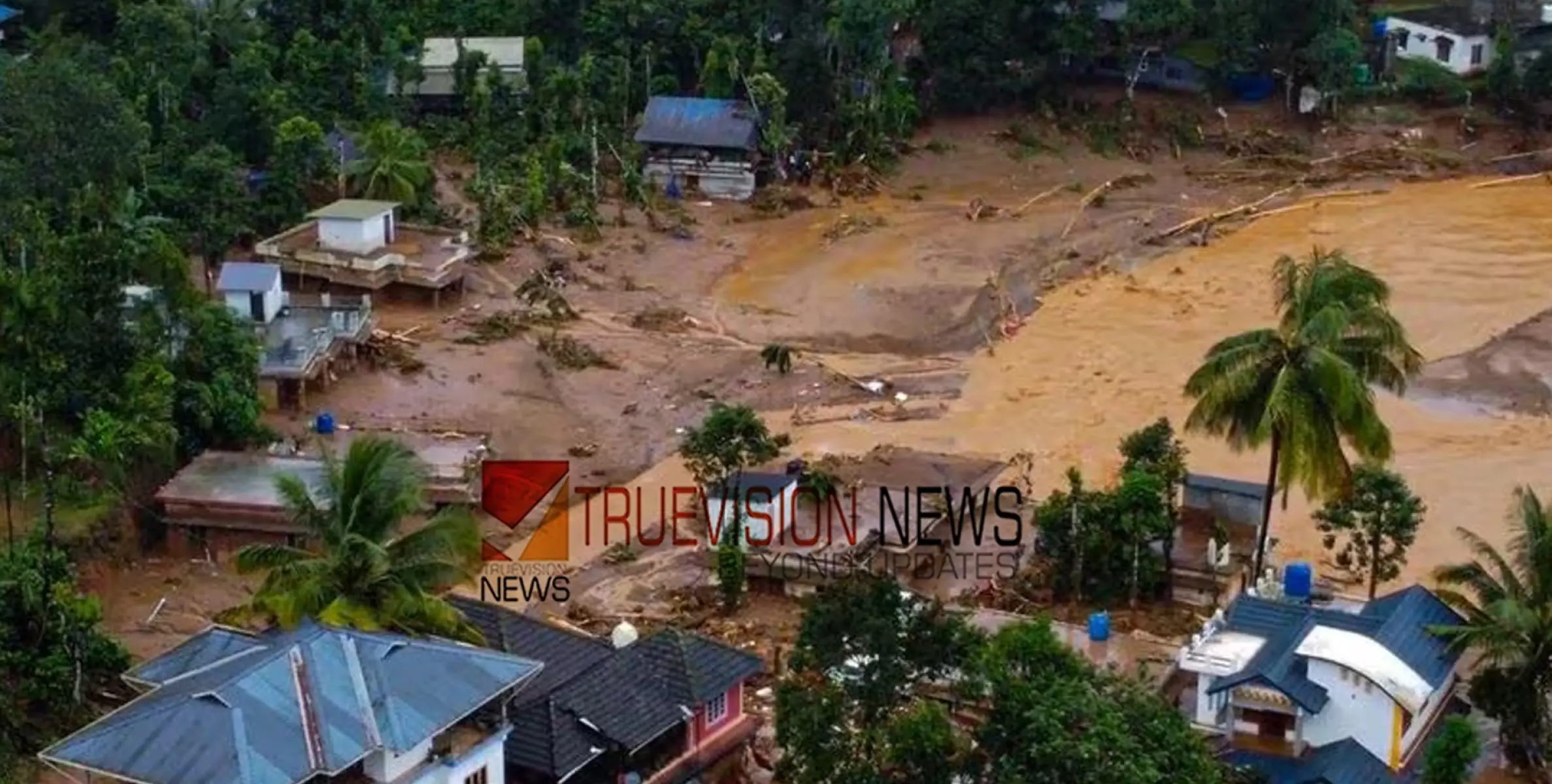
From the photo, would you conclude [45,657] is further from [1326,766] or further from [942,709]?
[1326,766]

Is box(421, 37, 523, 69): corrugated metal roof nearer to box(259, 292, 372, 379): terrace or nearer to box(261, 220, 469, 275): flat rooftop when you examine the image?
box(261, 220, 469, 275): flat rooftop

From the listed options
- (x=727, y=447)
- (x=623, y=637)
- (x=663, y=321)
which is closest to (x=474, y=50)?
(x=663, y=321)

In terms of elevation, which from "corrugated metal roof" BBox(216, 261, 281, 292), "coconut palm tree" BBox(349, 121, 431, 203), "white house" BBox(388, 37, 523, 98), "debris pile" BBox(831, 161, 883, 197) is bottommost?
"debris pile" BBox(831, 161, 883, 197)

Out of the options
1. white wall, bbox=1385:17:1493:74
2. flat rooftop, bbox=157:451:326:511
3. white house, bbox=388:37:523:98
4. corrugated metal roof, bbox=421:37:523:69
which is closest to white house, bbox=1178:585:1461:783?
flat rooftop, bbox=157:451:326:511

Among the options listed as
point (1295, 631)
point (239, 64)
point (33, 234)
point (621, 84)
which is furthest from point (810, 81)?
point (1295, 631)

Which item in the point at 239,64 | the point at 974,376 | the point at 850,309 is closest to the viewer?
the point at 974,376

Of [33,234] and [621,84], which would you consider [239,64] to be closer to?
[621,84]

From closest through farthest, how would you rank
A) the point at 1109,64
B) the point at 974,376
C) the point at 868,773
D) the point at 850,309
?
the point at 868,773 → the point at 974,376 → the point at 850,309 → the point at 1109,64
